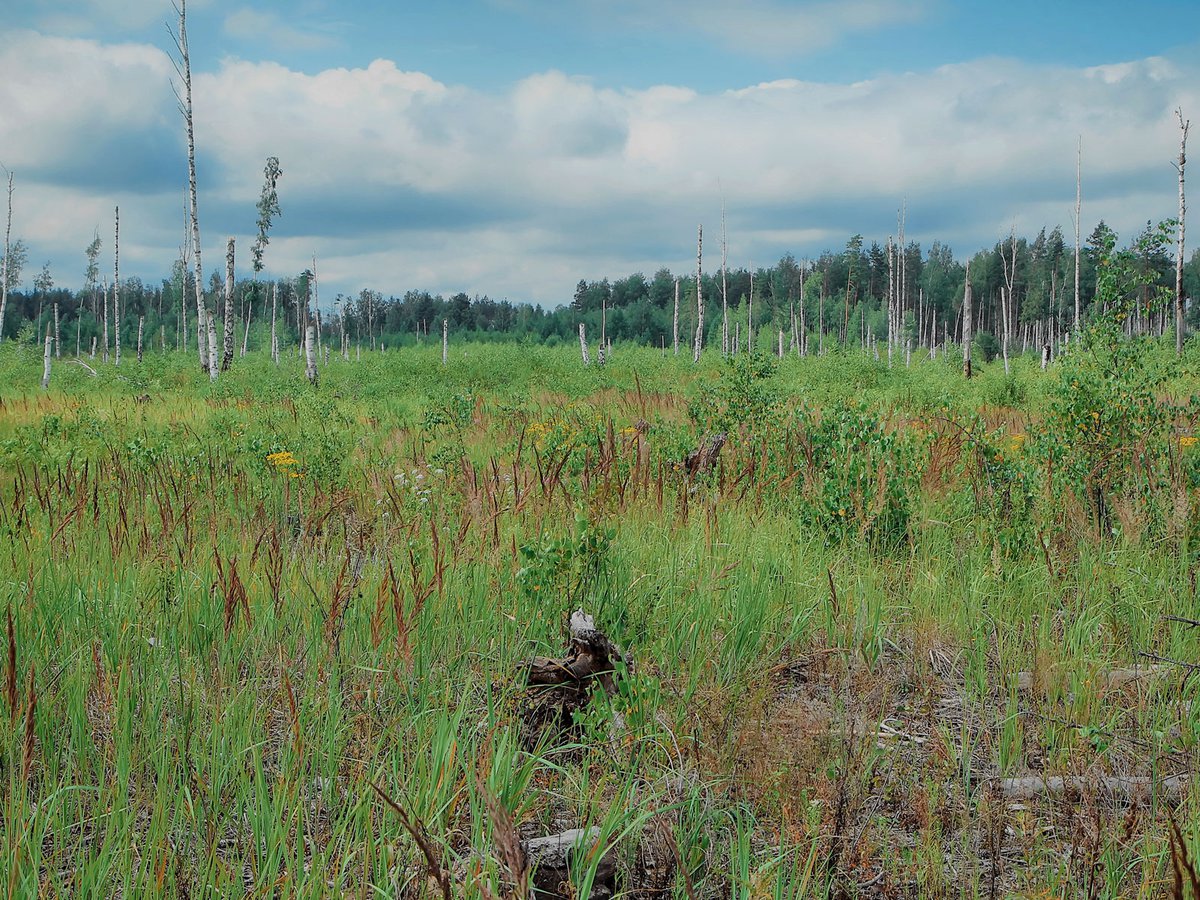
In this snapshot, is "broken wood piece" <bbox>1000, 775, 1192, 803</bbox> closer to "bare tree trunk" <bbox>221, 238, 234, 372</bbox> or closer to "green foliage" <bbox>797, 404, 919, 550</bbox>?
"green foliage" <bbox>797, 404, 919, 550</bbox>

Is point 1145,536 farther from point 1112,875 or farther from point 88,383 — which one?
point 88,383

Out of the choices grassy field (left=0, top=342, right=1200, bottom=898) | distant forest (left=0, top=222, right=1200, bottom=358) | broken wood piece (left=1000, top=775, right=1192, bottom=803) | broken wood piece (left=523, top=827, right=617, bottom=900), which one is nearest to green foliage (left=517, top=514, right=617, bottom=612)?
grassy field (left=0, top=342, right=1200, bottom=898)

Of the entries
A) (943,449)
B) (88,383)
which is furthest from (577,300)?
(943,449)

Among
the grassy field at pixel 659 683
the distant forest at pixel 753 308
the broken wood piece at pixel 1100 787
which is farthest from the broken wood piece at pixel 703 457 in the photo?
the distant forest at pixel 753 308

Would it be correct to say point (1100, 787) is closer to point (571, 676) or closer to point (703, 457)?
point (571, 676)

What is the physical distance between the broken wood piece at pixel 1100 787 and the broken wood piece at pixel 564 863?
3.72 ft

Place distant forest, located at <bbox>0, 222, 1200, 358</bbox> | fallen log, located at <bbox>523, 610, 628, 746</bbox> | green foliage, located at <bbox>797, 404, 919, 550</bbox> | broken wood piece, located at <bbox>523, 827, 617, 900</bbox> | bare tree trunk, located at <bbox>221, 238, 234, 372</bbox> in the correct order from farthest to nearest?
1. distant forest, located at <bbox>0, 222, 1200, 358</bbox>
2. bare tree trunk, located at <bbox>221, 238, 234, 372</bbox>
3. green foliage, located at <bbox>797, 404, 919, 550</bbox>
4. fallen log, located at <bbox>523, 610, 628, 746</bbox>
5. broken wood piece, located at <bbox>523, 827, 617, 900</bbox>

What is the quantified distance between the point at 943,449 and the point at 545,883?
5.34 meters

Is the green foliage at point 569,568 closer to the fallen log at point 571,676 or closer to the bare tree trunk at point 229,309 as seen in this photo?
the fallen log at point 571,676

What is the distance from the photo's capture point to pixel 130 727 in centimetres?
210

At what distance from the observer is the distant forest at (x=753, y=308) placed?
72.3m

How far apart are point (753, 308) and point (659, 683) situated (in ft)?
288

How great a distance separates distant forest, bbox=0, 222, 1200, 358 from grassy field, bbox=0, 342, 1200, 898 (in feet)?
174

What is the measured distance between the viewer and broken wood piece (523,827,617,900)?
1.68 metres
